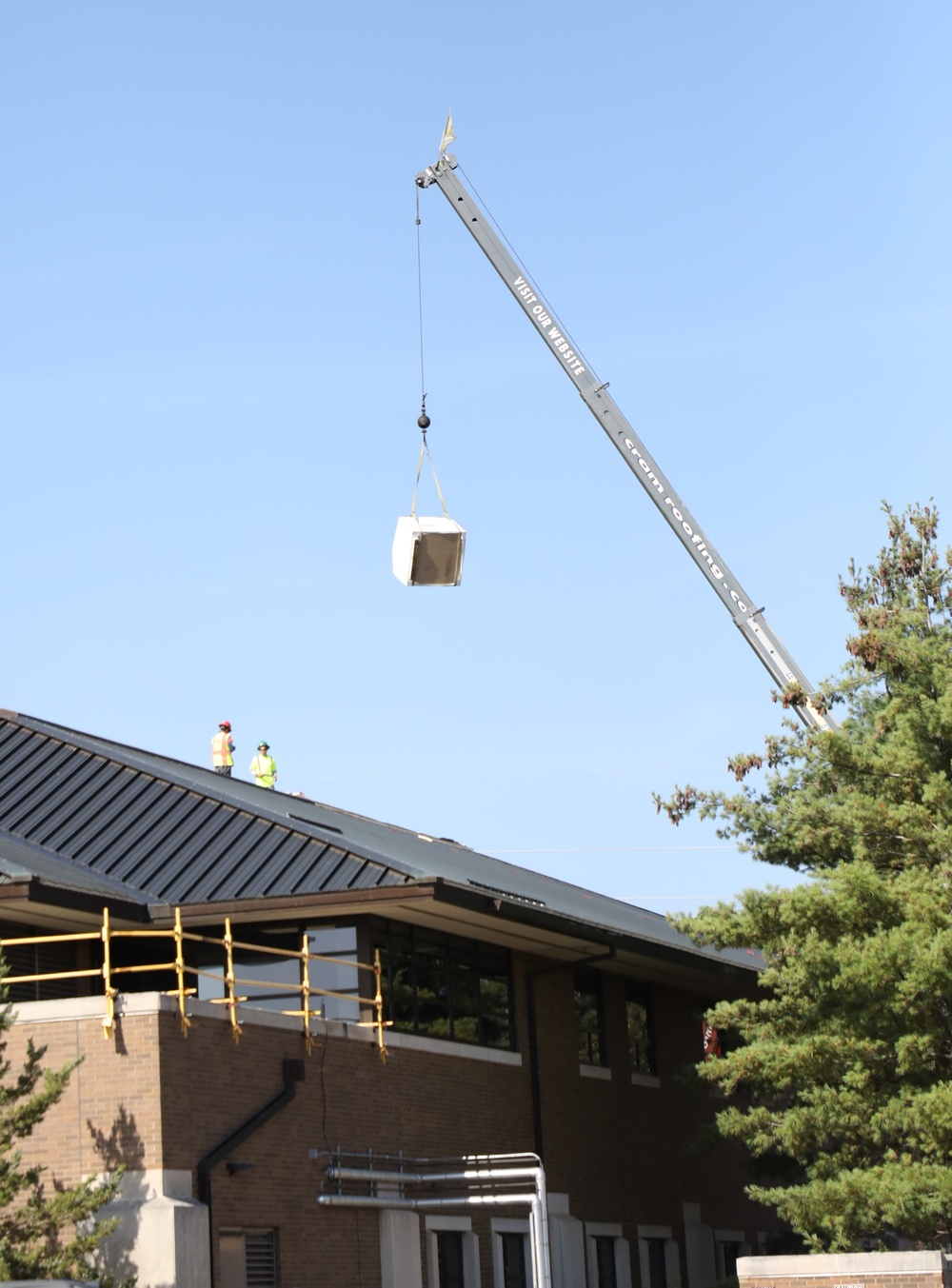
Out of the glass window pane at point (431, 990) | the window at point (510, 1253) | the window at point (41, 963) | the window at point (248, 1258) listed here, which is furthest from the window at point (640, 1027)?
the window at point (248, 1258)

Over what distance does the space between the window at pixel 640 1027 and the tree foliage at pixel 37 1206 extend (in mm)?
14823

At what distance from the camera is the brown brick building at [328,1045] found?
19078 mm

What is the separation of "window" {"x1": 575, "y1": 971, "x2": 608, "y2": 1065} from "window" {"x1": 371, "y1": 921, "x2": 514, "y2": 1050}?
8.92 ft

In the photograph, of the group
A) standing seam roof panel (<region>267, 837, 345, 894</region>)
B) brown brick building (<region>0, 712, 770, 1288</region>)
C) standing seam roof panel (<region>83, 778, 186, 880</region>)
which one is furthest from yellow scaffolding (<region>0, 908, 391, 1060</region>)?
standing seam roof panel (<region>83, 778, 186, 880</region>)

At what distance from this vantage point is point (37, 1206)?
17.4m

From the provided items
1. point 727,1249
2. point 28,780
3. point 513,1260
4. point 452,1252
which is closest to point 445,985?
point 452,1252

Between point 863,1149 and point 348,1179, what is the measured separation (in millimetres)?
6819

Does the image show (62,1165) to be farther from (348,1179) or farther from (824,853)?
(824,853)

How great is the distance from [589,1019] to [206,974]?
34.1ft

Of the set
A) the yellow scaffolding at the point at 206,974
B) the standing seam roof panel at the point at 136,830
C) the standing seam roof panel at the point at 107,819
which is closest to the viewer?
the yellow scaffolding at the point at 206,974

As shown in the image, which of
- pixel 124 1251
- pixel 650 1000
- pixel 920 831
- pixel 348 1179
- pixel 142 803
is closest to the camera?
pixel 124 1251

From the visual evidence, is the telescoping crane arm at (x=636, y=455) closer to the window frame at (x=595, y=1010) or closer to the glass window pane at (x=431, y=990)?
the window frame at (x=595, y=1010)

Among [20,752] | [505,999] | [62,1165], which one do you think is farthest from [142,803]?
[62,1165]

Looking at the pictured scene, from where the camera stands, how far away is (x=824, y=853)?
83.7 feet
